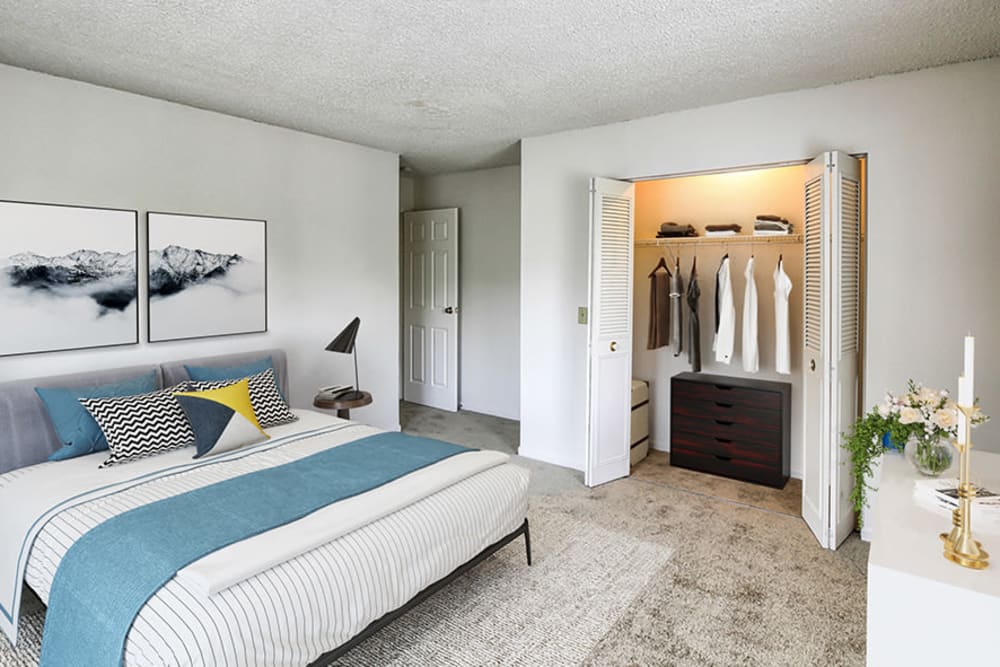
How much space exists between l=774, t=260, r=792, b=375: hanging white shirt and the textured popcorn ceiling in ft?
4.17

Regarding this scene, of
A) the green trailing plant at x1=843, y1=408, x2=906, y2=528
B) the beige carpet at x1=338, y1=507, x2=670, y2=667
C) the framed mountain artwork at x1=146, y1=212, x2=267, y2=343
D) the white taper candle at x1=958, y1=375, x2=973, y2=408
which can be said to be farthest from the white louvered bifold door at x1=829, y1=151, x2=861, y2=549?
the framed mountain artwork at x1=146, y1=212, x2=267, y2=343

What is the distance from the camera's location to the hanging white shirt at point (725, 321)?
439 cm

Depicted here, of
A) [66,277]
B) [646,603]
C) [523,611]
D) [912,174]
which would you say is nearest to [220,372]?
[66,277]

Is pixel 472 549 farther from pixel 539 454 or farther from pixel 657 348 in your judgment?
pixel 657 348

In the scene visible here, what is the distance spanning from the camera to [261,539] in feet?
6.52

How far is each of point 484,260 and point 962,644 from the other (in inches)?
204

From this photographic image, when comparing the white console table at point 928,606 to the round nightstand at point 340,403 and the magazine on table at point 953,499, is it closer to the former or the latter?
the magazine on table at point 953,499

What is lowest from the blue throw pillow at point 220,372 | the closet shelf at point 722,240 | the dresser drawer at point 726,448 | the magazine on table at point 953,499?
the dresser drawer at point 726,448

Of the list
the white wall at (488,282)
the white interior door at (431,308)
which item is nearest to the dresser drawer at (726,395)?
the white wall at (488,282)

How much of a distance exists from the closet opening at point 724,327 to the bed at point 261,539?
202 cm

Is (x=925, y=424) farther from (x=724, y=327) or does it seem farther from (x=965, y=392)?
(x=724, y=327)

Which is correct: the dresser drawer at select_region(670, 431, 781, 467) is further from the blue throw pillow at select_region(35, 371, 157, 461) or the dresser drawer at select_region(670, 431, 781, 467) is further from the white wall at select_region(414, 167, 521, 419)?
the blue throw pillow at select_region(35, 371, 157, 461)

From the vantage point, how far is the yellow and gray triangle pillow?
292 centimetres

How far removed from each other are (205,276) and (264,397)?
1.00 m
